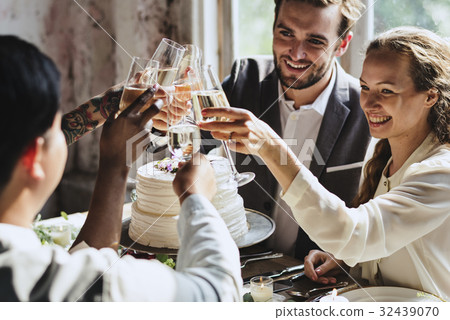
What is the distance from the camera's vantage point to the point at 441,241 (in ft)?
4.86

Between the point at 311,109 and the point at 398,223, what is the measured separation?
0.99 meters

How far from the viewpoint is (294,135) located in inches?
91.4

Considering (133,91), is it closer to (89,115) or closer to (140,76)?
(140,76)

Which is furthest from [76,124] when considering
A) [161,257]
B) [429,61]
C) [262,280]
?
[429,61]

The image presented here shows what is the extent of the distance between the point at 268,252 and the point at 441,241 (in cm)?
56

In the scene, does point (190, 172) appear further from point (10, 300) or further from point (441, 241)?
point (441, 241)

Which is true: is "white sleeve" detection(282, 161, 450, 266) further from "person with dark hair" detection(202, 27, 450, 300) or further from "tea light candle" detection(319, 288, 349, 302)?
"tea light candle" detection(319, 288, 349, 302)

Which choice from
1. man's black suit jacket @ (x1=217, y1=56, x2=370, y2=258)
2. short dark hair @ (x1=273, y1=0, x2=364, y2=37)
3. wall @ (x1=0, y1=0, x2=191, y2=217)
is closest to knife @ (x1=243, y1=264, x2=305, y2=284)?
man's black suit jacket @ (x1=217, y1=56, x2=370, y2=258)

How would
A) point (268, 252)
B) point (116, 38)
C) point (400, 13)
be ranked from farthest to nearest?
point (116, 38), point (400, 13), point (268, 252)

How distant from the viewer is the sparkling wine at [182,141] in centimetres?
121

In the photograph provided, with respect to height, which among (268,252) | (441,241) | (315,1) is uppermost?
(315,1)

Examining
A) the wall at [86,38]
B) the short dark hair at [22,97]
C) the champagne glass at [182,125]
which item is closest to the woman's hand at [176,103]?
the champagne glass at [182,125]

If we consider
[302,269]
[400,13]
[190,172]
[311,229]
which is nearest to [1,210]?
[190,172]

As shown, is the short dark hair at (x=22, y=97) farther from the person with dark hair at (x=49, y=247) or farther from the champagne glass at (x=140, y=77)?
the champagne glass at (x=140, y=77)
